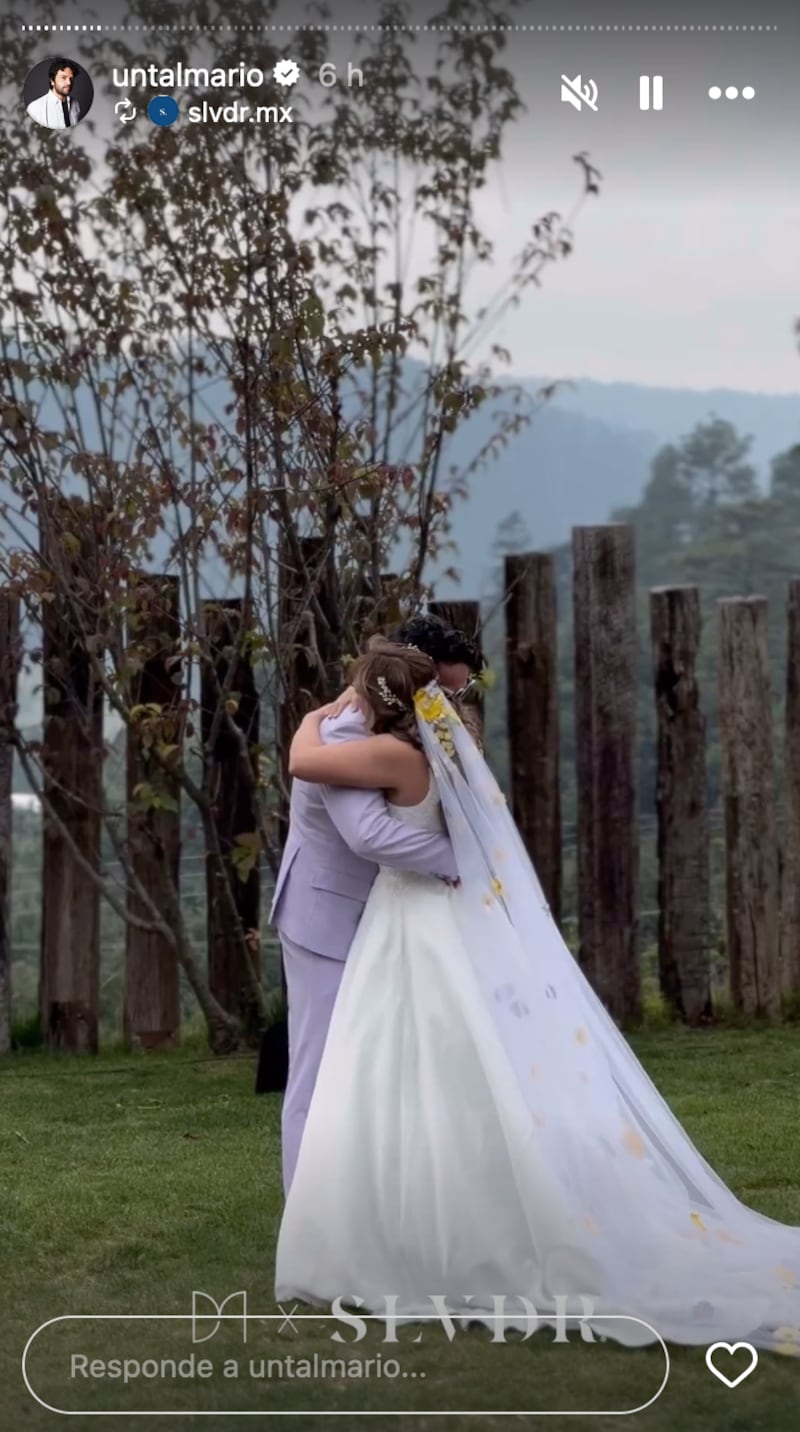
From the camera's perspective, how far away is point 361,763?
4.70 m

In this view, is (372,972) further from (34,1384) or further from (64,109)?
(64,109)

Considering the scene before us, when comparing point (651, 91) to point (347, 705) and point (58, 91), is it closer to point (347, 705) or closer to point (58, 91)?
point (58, 91)

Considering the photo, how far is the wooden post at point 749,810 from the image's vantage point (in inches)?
307

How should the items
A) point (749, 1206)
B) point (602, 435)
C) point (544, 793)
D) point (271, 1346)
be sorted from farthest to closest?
point (602, 435)
point (544, 793)
point (749, 1206)
point (271, 1346)

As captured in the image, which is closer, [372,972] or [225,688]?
[372,972]

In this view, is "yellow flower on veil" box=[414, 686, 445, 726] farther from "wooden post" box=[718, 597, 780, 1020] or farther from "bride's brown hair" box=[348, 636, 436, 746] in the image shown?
"wooden post" box=[718, 597, 780, 1020]

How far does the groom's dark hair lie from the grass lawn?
158 centimetres

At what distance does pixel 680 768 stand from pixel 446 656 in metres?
3.12

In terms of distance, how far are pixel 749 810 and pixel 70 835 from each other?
8.93 ft

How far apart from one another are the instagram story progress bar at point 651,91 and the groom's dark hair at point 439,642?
163cm

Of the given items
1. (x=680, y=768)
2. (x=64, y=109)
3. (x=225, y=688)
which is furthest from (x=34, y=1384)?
(x=680, y=768)

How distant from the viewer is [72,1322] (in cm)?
412

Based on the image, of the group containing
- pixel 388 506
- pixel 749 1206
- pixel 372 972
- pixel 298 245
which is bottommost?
pixel 749 1206

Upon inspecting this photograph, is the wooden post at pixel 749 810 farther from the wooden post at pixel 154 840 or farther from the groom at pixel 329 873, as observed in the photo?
the groom at pixel 329 873
